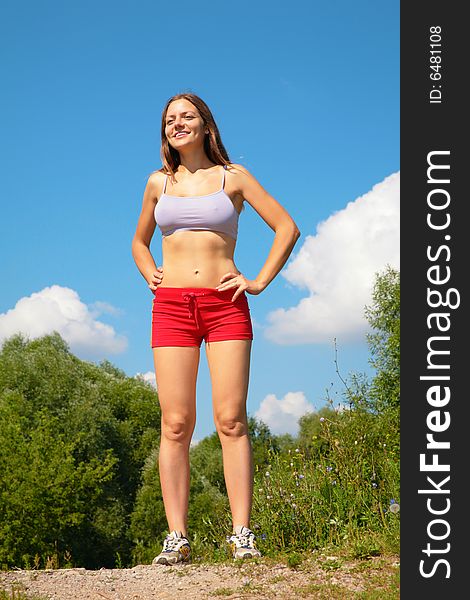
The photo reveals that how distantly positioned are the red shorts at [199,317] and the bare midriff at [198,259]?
67mm

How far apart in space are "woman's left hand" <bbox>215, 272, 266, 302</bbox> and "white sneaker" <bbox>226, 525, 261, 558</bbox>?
163 centimetres

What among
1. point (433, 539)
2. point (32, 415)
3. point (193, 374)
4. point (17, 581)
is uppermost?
point (32, 415)

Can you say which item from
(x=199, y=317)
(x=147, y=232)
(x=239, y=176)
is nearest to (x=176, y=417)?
(x=199, y=317)

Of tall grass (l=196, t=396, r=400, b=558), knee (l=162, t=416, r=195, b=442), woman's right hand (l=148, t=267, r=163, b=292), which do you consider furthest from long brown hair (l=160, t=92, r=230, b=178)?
tall grass (l=196, t=396, r=400, b=558)

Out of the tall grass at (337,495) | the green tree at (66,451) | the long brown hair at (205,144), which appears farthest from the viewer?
the green tree at (66,451)

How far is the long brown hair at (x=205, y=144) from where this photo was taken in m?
5.76

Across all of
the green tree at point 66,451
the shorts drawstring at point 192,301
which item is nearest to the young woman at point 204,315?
the shorts drawstring at point 192,301

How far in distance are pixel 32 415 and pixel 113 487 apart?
4.45 meters

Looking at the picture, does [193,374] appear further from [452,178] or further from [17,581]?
[452,178]

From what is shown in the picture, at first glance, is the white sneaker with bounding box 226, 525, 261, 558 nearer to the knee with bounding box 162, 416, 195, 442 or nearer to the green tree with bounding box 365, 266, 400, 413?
the knee with bounding box 162, 416, 195, 442

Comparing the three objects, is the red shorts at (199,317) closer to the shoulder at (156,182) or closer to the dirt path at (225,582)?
the shoulder at (156,182)

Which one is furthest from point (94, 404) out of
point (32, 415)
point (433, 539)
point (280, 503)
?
point (433, 539)

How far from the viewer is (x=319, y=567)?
4.98 metres

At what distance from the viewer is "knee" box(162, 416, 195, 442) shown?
17.9ft
